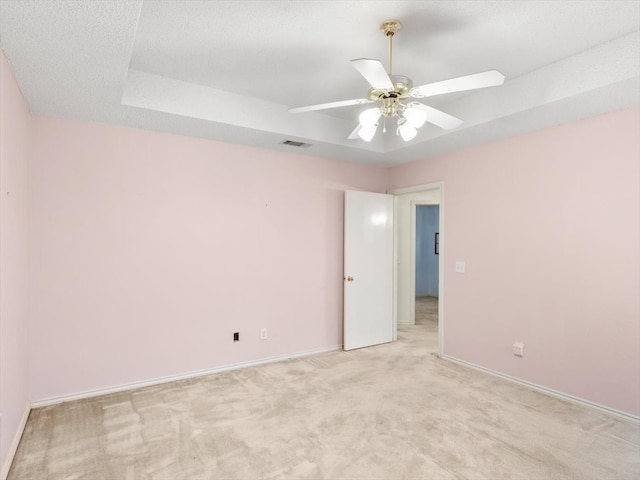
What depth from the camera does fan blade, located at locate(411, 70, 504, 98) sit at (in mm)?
1834

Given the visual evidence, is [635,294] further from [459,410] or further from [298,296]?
[298,296]

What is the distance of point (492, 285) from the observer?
12.0ft

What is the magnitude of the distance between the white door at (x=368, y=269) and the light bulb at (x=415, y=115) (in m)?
2.17

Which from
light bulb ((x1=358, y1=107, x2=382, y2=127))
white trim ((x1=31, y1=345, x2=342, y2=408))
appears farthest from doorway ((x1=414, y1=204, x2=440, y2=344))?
light bulb ((x1=358, y1=107, x2=382, y2=127))

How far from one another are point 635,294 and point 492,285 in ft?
3.79

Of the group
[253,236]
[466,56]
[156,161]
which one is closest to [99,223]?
[156,161]

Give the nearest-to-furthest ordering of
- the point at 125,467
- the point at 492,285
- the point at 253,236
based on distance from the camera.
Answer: the point at 125,467, the point at 492,285, the point at 253,236

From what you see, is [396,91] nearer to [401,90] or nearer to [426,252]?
[401,90]

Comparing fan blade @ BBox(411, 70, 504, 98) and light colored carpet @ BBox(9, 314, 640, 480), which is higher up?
fan blade @ BBox(411, 70, 504, 98)

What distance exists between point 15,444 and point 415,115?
3.26 metres

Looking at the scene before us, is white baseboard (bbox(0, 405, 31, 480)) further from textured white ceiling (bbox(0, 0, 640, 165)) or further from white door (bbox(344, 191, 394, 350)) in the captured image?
white door (bbox(344, 191, 394, 350))

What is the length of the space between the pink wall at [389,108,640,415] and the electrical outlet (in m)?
0.04

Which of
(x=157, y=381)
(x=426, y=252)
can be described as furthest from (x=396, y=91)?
(x=426, y=252)

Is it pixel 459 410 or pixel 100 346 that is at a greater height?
pixel 100 346
